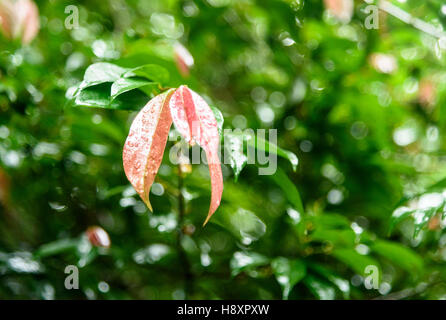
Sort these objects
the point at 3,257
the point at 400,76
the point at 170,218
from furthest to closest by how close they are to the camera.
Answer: the point at 400,76
the point at 3,257
the point at 170,218

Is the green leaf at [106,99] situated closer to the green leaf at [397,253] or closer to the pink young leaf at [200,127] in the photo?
the pink young leaf at [200,127]

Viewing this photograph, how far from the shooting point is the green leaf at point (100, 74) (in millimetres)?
487

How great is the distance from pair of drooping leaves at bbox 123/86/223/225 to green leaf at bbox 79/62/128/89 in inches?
3.2

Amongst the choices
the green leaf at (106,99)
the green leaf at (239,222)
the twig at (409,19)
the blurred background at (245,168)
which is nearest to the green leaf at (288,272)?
the blurred background at (245,168)

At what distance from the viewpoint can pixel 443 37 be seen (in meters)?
0.90

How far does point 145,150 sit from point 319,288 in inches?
15.6

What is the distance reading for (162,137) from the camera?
45 centimetres

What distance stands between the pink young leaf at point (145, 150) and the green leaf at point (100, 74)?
8cm

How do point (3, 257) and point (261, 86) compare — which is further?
point (261, 86)

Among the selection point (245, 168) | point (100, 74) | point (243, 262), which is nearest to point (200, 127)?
point (100, 74)
